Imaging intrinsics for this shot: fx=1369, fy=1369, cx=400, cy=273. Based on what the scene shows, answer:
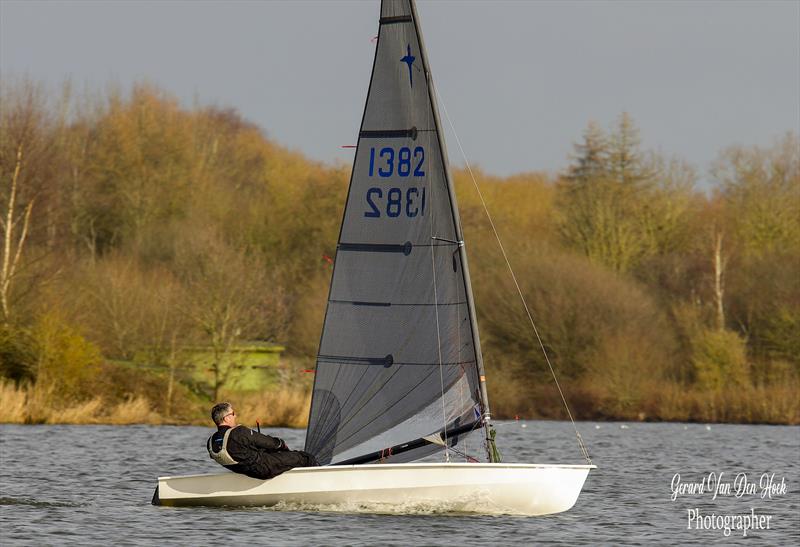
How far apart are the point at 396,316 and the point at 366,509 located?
242 cm

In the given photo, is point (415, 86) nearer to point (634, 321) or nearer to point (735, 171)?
point (634, 321)

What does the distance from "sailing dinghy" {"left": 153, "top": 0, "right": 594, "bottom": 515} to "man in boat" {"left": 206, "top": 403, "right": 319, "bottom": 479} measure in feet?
0.63

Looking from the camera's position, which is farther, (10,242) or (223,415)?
(10,242)

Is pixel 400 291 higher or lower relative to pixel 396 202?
lower

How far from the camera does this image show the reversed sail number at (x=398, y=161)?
1692cm

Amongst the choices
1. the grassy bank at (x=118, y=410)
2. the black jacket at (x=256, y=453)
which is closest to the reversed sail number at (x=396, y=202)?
the black jacket at (x=256, y=453)

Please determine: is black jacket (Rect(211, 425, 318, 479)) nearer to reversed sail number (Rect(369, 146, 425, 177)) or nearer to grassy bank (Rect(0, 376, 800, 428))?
reversed sail number (Rect(369, 146, 425, 177))

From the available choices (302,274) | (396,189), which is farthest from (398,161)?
(302,274)

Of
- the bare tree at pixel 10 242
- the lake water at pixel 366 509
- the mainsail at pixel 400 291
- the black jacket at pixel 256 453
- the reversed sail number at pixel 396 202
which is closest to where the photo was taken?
the lake water at pixel 366 509

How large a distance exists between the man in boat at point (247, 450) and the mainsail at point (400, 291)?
1.31 meters

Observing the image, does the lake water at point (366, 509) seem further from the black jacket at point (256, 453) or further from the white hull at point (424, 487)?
the black jacket at point (256, 453)

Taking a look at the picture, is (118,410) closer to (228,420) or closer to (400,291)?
(228,420)

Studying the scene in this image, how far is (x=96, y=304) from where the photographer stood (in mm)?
46719

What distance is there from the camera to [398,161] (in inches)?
668
